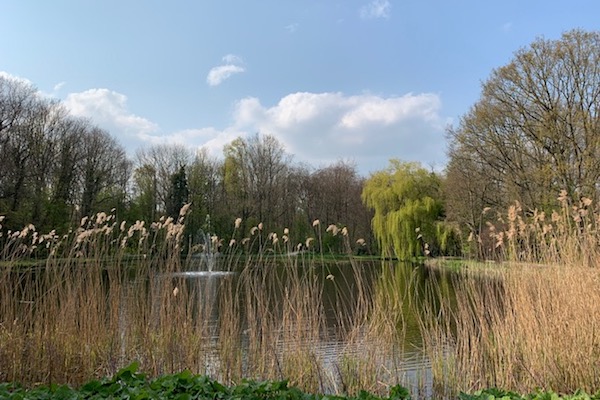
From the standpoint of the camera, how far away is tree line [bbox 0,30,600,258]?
48.5ft

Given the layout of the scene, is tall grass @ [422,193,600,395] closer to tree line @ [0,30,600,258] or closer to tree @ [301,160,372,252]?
tree line @ [0,30,600,258]

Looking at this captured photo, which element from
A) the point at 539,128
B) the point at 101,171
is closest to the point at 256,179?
the point at 101,171

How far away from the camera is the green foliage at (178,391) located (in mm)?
2689

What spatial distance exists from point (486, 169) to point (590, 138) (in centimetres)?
350

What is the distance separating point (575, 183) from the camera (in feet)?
47.0

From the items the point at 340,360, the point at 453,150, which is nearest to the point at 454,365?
the point at 340,360

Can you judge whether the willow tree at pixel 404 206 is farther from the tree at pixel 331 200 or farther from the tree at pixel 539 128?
the tree at pixel 539 128

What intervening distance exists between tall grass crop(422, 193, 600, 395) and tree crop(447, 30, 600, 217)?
1129 centimetres

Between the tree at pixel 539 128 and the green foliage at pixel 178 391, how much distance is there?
13.4 metres

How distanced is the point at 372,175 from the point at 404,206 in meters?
3.63

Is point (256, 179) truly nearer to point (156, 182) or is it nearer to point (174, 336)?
point (156, 182)

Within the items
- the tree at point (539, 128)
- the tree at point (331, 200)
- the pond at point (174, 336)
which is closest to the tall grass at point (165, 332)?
the pond at point (174, 336)

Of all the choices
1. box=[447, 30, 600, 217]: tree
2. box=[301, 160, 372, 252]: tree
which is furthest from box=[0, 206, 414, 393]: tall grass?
box=[301, 160, 372, 252]: tree

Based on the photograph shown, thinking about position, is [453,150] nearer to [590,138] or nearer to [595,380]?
[590,138]
